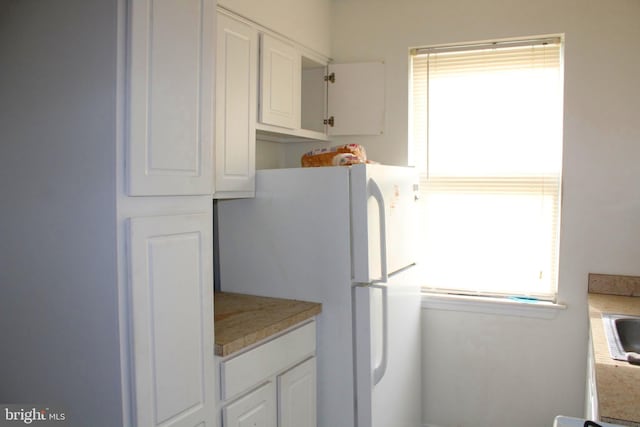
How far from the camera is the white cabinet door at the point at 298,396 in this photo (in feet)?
6.73

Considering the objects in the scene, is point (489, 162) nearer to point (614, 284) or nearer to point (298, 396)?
point (614, 284)

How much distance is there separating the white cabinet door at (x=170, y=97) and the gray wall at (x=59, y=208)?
62mm

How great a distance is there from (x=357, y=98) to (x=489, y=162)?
85 cm

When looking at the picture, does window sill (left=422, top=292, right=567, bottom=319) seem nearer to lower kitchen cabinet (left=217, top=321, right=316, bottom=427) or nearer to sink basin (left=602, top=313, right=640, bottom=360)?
sink basin (left=602, top=313, right=640, bottom=360)

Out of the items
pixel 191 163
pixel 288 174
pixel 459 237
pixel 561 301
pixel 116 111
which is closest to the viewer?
pixel 116 111

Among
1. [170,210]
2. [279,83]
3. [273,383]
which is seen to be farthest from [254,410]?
[279,83]

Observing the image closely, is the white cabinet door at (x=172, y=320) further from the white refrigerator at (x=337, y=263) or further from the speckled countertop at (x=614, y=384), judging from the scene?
the speckled countertop at (x=614, y=384)

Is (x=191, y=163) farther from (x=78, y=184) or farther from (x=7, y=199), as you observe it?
(x=7, y=199)

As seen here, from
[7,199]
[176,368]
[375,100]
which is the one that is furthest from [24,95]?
[375,100]

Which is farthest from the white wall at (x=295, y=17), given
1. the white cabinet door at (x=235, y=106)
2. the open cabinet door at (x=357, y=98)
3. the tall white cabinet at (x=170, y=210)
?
the tall white cabinet at (x=170, y=210)

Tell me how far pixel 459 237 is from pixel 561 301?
621mm

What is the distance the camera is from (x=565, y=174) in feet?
8.77

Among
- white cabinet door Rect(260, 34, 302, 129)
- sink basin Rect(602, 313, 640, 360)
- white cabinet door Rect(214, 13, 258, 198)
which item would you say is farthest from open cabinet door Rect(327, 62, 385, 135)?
sink basin Rect(602, 313, 640, 360)

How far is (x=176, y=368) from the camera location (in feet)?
4.99
